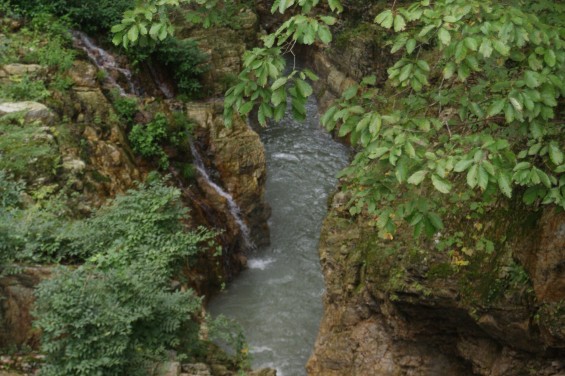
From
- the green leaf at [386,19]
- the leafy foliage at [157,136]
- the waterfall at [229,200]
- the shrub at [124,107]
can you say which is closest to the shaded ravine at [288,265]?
the waterfall at [229,200]

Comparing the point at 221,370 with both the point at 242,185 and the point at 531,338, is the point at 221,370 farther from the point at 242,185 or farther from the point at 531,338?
the point at 242,185

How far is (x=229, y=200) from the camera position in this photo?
36.6ft

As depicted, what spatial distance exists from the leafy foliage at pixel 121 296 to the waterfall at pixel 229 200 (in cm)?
462

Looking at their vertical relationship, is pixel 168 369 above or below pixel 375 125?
below

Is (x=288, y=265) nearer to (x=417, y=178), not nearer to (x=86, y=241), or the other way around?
(x=86, y=241)

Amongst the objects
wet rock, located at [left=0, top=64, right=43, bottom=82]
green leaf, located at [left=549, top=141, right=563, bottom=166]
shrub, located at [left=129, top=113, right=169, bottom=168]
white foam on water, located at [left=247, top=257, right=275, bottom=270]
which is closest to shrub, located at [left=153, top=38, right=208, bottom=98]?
shrub, located at [left=129, top=113, right=169, bottom=168]

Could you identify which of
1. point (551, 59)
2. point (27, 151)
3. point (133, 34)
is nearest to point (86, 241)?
point (27, 151)

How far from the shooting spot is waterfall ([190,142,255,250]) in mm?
10984

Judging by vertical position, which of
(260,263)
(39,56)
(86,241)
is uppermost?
(39,56)

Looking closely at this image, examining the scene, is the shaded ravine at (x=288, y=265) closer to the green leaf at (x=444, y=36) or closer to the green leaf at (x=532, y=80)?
the green leaf at (x=532, y=80)

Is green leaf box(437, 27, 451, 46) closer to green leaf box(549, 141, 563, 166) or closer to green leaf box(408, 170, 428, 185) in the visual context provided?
green leaf box(408, 170, 428, 185)

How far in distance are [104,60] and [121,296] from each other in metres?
7.54

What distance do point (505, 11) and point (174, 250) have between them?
411 cm

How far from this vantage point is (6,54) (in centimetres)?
927
